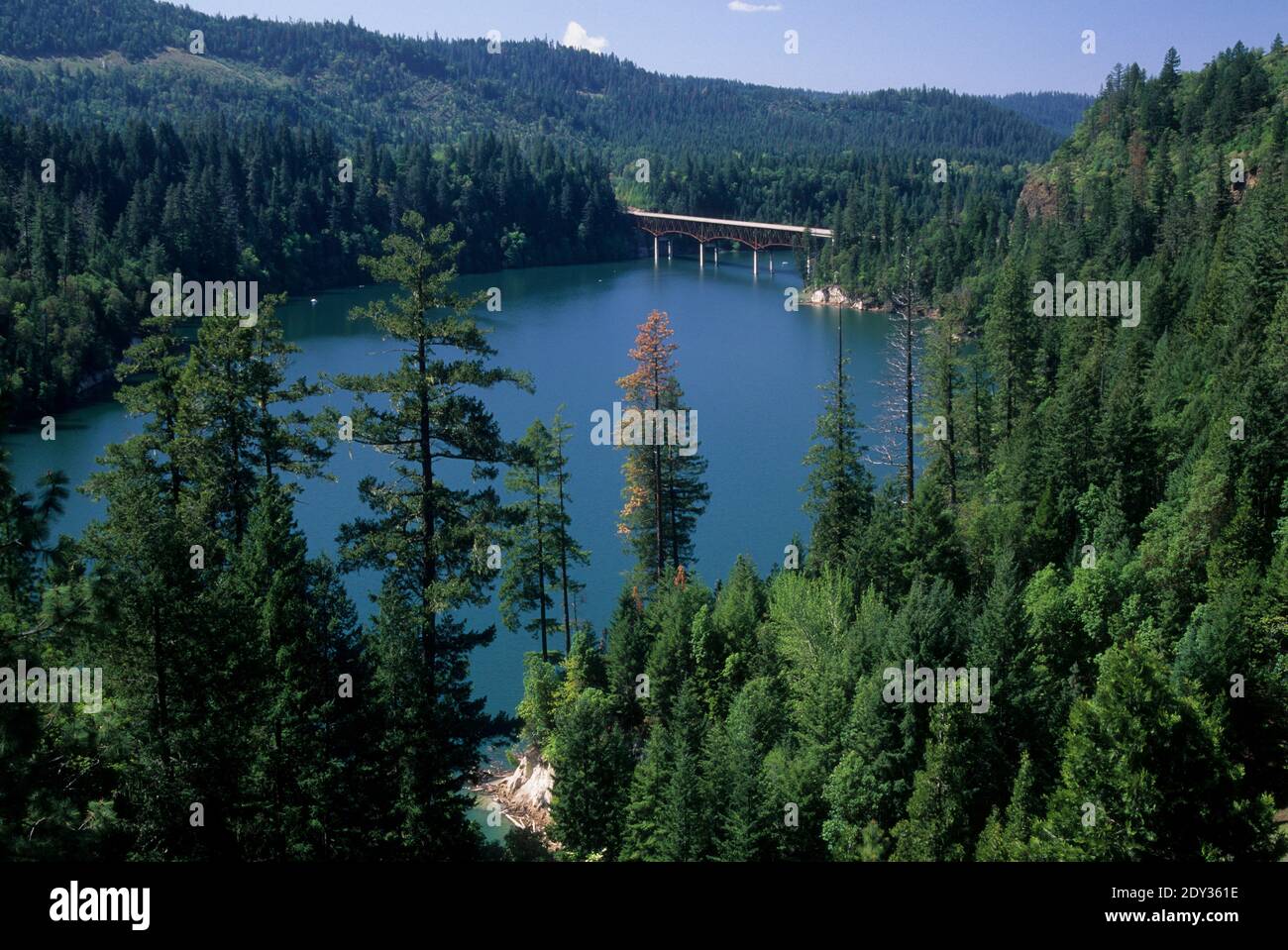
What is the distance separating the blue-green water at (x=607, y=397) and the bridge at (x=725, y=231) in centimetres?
1597

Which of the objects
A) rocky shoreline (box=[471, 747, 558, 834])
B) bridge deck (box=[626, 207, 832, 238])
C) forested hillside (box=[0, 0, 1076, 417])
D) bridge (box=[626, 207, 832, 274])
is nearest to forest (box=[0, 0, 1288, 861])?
rocky shoreline (box=[471, 747, 558, 834])

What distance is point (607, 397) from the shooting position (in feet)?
212

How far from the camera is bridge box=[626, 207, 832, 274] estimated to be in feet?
456

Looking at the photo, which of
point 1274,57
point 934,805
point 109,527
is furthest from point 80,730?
point 1274,57

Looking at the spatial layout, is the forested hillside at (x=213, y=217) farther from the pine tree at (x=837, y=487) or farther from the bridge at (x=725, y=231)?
the pine tree at (x=837, y=487)

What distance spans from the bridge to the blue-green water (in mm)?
15973

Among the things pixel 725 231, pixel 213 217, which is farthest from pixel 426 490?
pixel 725 231

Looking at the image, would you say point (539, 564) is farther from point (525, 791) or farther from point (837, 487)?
point (837, 487)

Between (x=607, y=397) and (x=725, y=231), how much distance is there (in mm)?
85020

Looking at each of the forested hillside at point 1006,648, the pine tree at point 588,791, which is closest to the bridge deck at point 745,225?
the forested hillside at point 1006,648

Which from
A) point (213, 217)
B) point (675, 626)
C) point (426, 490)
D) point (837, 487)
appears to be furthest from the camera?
point (213, 217)

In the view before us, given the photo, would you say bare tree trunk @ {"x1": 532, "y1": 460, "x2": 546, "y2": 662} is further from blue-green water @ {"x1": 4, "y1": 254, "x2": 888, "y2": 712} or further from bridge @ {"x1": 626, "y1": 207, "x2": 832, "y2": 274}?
bridge @ {"x1": 626, "y1": 207, "x2": 832, "y2": 274}
